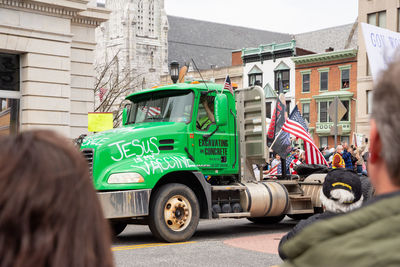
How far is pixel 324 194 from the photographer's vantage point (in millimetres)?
4270

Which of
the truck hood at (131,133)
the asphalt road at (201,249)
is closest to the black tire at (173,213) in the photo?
the asphalt road at (201,249)

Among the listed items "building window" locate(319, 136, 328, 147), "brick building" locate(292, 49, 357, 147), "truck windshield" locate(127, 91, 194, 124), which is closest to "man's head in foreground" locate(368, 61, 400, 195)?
"truck windshield" locate(127, 91, 194, 124)

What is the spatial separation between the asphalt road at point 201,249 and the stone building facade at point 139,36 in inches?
3396

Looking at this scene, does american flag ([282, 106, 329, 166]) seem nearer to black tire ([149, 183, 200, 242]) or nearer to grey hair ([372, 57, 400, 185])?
black tire ([149, 183, 200, 242])

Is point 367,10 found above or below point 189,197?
above

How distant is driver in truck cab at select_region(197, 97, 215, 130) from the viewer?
462 inches

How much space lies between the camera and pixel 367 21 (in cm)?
4778

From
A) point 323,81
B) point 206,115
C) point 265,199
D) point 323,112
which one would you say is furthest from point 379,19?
point 206,115

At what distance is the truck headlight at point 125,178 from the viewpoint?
34.2 ft

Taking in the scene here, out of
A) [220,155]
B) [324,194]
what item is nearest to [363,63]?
[220,155]

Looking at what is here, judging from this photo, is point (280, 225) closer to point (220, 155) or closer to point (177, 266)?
point (220, 155)

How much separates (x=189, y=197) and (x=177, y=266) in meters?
2.70

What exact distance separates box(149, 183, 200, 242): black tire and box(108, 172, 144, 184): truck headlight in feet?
1.60

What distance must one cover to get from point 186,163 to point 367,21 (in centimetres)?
3996
